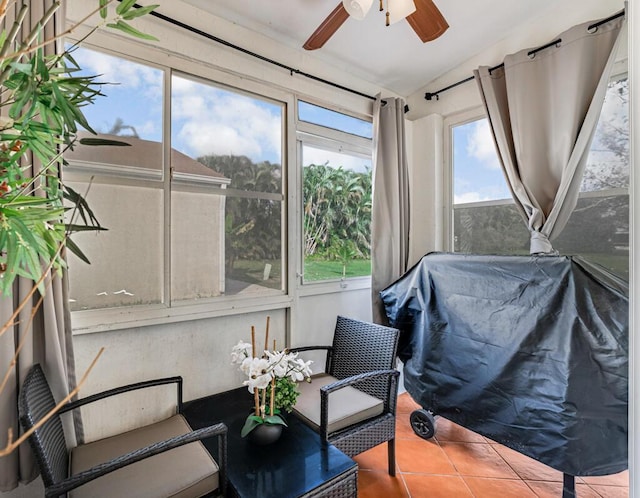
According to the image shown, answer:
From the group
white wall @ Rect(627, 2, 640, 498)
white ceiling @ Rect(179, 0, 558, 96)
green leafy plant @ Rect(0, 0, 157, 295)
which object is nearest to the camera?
green leafy plant @ Rect(0, 0, 157, 295)

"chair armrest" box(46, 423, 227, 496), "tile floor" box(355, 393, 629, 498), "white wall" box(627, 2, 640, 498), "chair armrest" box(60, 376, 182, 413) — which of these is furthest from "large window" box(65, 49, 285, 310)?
"white wall" box(627, 2, 640, 498)

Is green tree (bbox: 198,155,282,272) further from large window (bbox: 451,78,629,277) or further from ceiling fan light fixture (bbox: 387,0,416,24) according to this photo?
large window (bbox: 451,78,629,277)

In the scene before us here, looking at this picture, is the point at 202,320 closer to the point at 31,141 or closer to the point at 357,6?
the point at 31,141

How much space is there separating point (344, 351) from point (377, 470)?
71cm

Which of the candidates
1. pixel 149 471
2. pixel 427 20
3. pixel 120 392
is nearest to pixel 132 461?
pixel 149 471

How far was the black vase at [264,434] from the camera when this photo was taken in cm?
142

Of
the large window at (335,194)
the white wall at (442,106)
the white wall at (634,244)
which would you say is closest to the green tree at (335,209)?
the large window at (335,194)

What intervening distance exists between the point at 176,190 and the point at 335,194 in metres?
1.26

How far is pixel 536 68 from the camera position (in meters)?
2.15

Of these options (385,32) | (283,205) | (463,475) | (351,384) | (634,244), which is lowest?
(463,475)

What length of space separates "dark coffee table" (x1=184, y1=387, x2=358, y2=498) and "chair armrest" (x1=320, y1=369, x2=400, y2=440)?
0.08m

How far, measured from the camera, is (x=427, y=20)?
1.60 metres

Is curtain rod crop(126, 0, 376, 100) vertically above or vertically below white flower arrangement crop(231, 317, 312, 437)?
above

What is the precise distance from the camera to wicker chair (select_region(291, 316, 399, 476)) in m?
1.63
